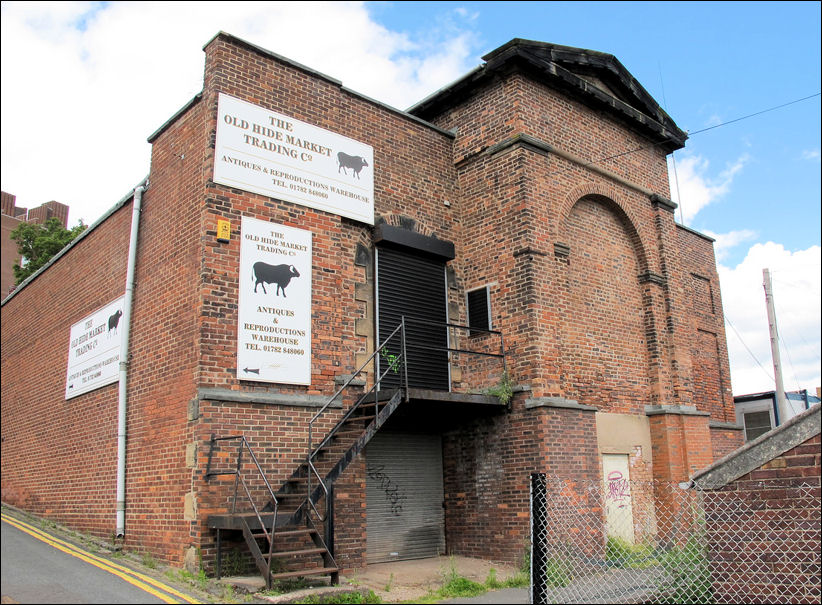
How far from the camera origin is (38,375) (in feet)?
51.6

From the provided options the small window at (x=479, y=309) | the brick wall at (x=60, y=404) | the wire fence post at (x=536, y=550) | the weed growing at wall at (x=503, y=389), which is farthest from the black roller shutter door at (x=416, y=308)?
the wire fence post at (x=536, y=550)

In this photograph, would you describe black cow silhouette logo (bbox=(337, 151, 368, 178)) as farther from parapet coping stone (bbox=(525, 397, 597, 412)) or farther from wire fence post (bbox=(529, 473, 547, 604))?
wire fence post (bbox=(529, 473, 547, 604))

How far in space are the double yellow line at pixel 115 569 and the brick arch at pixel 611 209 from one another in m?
9.20

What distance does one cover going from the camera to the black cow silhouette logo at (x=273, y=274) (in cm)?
1050

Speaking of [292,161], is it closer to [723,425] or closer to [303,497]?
[303,497]

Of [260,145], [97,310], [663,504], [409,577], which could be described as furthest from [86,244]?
[663,504]

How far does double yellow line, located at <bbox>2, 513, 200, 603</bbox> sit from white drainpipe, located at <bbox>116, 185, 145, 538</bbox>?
77cm

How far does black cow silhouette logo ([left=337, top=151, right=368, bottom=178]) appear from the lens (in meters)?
12.1

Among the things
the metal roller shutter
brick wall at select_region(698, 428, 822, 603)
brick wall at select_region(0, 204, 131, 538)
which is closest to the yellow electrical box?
brick wall at select_region(0, 204, 131, 538)

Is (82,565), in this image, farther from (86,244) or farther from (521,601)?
(86,244)

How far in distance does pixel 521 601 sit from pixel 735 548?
3286 mm

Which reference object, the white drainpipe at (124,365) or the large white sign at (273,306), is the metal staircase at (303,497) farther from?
the white drainpipe at (124,365)

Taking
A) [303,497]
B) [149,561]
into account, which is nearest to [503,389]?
[303,497]

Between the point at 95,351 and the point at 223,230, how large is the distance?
15.1ft
